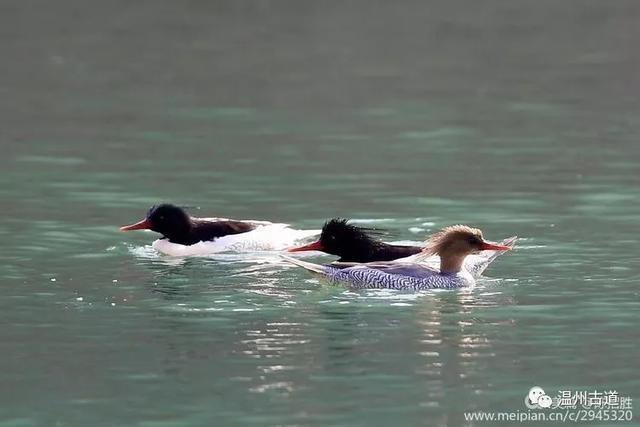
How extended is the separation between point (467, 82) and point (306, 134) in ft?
13.9

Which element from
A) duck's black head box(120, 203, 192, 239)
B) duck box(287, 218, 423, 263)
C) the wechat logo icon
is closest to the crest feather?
duck box(287, 218, 423, 263)

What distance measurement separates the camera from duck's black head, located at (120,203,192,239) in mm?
16000

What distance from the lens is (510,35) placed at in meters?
29.3

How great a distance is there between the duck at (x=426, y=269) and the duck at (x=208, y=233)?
4.17 ft

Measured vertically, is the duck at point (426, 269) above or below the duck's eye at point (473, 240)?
below

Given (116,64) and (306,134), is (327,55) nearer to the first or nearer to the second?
(116,64)

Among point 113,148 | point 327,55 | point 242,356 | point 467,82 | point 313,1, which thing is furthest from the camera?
point 313,1

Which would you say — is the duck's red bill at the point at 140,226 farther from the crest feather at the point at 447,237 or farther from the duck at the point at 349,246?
the crest feather at the point at 447,237

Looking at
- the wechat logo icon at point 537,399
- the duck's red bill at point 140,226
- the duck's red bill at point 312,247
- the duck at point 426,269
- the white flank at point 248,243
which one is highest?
the duck's red bill at point 140,226

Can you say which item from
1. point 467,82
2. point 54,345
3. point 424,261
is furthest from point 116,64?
point 54,345

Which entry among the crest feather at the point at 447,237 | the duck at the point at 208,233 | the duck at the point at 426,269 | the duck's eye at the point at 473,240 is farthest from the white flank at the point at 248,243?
the duck's eye at the point at 473,240

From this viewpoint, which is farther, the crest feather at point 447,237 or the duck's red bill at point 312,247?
the duck's red bill at point 312,247

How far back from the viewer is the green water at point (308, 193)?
1105cm

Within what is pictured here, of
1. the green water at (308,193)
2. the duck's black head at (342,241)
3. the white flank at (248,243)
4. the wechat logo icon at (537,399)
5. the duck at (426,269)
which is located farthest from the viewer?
the white flank at (248,243)
